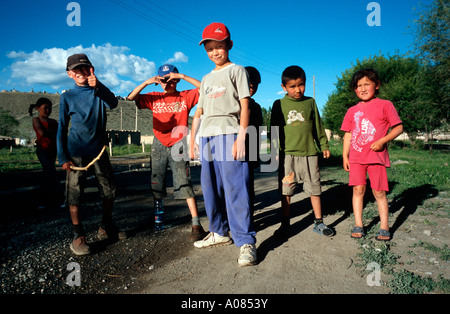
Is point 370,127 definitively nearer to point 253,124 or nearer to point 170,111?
point 253,124

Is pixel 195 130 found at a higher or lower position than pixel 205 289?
higher

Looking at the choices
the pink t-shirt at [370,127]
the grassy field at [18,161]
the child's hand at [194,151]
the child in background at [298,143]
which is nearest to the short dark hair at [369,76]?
the pink t-shirt at [370,127]

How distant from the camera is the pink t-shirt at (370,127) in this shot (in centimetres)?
291

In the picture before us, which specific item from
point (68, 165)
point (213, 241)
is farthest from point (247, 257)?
point (68, 165)

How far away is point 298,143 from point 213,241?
1569 mm

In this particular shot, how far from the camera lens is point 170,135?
330 cm

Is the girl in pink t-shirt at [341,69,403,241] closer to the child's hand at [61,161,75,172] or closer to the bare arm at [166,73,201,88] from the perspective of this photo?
the bare arm at [166,73,201,88]

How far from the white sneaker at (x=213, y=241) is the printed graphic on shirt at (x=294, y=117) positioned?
1.63 metres

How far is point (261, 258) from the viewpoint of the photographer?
252 cm

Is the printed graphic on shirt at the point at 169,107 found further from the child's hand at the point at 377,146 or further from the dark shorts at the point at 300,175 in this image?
the child's hand at the point at 377,146

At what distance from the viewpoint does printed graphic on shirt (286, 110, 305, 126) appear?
3.21 meters
